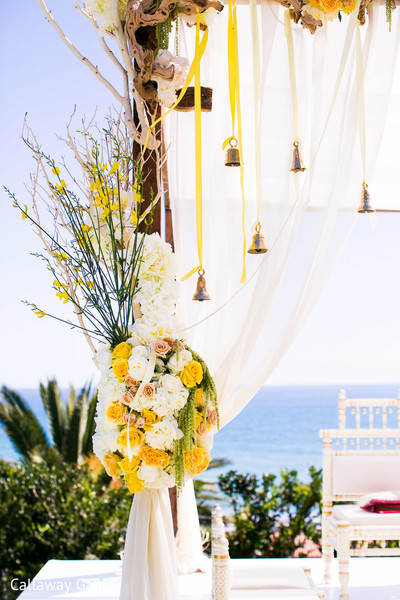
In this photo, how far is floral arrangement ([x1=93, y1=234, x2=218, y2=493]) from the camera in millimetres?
1877

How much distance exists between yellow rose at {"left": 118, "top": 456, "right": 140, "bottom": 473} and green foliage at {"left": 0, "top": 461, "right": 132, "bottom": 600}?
341 centimetres

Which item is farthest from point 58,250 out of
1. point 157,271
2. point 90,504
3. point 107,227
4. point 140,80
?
point 90,504

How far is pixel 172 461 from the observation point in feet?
6.25

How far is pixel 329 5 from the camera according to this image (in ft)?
8.36

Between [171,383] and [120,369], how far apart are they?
0.51ft

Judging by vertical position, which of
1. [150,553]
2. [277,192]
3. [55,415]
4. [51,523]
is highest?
[277,192]

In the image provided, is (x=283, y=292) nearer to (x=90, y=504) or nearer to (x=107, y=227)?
(x=107, y=227)

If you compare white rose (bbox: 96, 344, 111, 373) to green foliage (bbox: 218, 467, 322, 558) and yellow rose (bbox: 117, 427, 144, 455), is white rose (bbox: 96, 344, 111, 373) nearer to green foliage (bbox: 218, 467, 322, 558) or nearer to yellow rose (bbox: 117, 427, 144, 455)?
yellow rose (bbox: 117, 427, 144, 455)

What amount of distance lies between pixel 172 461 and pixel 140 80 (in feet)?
4.62

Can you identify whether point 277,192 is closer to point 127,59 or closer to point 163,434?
point 127,59

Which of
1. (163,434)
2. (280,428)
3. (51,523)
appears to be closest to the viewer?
(163,434)

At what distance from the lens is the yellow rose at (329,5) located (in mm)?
2547

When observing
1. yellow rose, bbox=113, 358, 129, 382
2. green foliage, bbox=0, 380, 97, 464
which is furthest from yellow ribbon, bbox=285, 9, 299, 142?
green foliage, bbox=0, 380, 97, 464

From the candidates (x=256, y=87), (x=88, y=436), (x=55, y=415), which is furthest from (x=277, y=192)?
(x=55, y=415)
